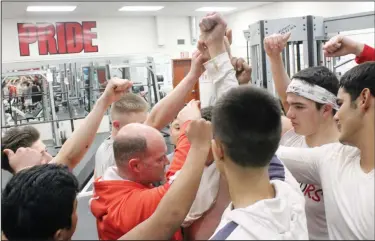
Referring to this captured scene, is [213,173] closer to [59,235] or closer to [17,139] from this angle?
[59,235]

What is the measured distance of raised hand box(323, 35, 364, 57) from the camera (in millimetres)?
1248

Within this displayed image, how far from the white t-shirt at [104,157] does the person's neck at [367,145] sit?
0.78 m

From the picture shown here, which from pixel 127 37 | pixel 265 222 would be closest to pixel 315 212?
pixel 265 222

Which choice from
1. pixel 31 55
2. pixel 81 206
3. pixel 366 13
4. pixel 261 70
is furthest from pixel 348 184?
pixel 366 13

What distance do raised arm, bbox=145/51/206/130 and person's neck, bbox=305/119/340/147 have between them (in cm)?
49

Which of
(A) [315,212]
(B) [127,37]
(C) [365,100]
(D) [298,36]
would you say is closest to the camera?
(C) [365,100]

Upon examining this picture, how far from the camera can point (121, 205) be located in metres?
0.91

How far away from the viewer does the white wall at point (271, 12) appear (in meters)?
1.42

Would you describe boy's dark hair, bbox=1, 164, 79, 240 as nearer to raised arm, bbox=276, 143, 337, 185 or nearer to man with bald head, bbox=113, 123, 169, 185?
man with bald head, bbox=113, 123, 169, 185

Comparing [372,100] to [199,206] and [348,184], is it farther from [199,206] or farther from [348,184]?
[199,206]

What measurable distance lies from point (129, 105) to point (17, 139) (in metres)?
0.47

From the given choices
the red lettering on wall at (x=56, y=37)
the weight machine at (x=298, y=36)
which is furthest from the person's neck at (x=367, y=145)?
the weight machine at (x=298, y=36)

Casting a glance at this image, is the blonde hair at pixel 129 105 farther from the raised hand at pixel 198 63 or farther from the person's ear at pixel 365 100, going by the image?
the person's ear at pixel 365 100

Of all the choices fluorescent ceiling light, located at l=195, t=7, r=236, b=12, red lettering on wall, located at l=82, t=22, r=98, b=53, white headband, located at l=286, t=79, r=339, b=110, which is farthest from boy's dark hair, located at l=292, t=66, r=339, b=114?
red lettering on wall, located at l=82, t=22, r=98, b=53
